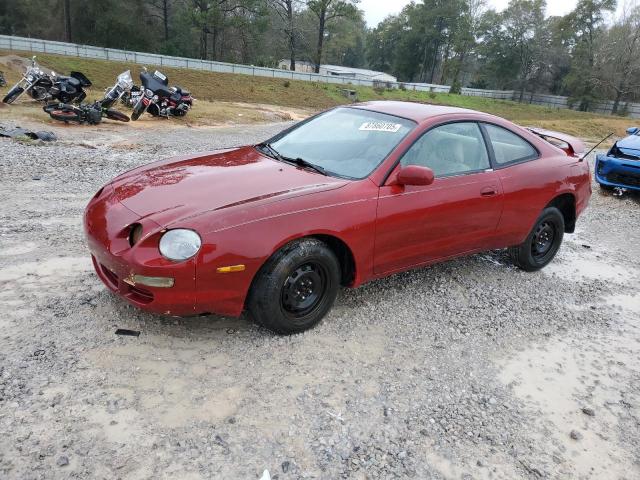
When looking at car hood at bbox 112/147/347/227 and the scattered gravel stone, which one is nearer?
the scattered gravel stone

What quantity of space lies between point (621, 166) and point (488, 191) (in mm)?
6063

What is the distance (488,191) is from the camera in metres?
4.34

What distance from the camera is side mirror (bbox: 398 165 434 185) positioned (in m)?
3.64

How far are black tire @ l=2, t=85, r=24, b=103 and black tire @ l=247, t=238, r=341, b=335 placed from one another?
13243 mm

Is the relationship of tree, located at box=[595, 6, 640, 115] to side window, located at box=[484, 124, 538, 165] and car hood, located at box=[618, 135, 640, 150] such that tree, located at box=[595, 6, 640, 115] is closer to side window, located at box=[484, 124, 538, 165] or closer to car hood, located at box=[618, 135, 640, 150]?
car hood, located at box=[618, 135, 640, 150]

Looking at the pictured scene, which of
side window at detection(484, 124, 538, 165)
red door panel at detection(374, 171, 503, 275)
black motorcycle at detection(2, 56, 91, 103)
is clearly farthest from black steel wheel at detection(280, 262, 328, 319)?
black motorcycle at detection(2, 56, 91, 103)

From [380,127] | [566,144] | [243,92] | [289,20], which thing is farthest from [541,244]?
[289,20]

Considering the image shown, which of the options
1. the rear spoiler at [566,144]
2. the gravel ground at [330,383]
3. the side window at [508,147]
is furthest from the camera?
the rear spoiler at [566,144]

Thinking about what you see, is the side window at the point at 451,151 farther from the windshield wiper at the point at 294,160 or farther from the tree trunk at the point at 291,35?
the tree trunk at the point at 291,35

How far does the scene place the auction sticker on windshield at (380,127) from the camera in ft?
13.3

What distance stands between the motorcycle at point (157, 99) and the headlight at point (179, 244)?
11.9 meters

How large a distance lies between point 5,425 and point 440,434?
7.37ft

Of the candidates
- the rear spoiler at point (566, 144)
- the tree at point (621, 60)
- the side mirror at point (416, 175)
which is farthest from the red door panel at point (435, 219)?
the tree at point (621, 60)

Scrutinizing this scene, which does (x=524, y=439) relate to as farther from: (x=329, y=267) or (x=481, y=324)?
(x=329, y=267)
